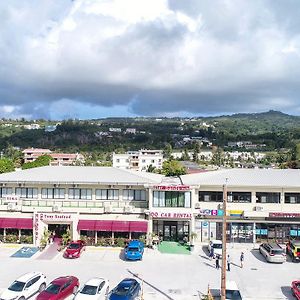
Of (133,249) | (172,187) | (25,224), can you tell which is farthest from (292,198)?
(25,224)

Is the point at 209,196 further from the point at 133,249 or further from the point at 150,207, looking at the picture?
the point at 133,249

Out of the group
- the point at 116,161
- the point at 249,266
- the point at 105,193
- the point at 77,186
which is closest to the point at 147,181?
the point at 105,193

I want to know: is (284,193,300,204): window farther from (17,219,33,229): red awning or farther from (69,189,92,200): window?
(17,219,33,229): red awning

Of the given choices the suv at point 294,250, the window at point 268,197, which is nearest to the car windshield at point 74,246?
the window at point 268,197

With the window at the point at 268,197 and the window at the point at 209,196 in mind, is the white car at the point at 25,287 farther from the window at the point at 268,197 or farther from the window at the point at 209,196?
the window at the point at 268,197

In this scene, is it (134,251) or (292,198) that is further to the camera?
(292,198)

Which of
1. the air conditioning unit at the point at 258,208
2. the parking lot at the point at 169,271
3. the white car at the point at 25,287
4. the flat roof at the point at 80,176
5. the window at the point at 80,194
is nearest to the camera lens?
the white car at the point at 25,287

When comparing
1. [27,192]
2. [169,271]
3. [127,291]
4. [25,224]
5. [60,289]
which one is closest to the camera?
[127,291]
